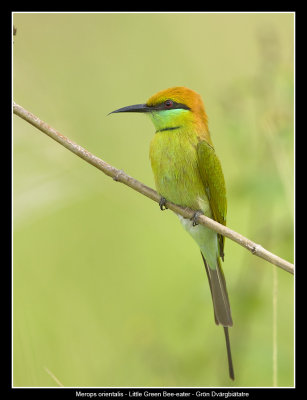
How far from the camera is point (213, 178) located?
2.45 meters

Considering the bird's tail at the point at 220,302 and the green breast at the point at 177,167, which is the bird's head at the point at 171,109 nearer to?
the green breast at the point at 177,167

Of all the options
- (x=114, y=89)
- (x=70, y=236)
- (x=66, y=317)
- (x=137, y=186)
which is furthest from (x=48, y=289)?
(x=114, y=89)

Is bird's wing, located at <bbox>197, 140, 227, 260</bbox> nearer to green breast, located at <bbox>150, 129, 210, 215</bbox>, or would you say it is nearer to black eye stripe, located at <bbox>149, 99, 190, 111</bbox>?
green breast, located at <bbox>150, 129, 210, 215</bbox>

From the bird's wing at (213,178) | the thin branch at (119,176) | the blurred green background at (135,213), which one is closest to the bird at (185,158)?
the bird's wing at (213,178)

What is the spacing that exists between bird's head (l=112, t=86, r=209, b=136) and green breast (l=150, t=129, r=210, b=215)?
42mm

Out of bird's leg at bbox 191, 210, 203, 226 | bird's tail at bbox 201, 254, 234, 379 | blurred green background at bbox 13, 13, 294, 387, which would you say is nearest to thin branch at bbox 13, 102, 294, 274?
bird's leg at bbox 191, 210, 203, 226

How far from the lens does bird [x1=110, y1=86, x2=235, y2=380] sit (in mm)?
2414

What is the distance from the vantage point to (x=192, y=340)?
2594mm

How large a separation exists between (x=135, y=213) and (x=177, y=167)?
0.64 meters

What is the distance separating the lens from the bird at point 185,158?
241cm

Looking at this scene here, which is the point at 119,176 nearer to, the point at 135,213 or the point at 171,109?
the point at 171,109

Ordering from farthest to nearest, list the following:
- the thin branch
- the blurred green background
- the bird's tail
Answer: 1. the blurred green background
2. the bird's tail
3. the thin branch

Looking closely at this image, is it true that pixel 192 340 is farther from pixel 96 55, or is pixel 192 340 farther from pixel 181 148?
pixel 96 55

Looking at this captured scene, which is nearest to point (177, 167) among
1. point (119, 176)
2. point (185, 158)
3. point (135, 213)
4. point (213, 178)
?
point (185, 158)
